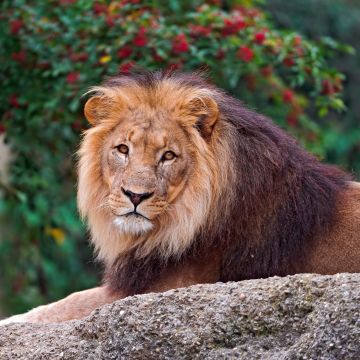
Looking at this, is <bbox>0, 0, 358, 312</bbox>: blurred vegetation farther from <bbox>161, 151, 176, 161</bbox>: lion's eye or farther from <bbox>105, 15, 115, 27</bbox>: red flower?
<bbox>161, 151, 176, 161</bbox>: lion's eye

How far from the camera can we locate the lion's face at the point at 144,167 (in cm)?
551

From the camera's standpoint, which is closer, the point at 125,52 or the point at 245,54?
the point at 125,52

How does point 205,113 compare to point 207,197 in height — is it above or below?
above

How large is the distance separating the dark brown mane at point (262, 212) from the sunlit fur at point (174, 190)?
0.06 meters

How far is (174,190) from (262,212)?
43 centimetres

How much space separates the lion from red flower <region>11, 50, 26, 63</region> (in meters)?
2.92

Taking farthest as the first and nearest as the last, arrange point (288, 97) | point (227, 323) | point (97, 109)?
point (288, 97) → point (97, 109) → point (227, 323)

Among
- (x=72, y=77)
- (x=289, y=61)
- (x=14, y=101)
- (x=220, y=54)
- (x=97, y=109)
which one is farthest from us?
(x=14, y=101)

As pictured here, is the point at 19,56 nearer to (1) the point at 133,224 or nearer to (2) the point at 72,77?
(2) the point at 72,77

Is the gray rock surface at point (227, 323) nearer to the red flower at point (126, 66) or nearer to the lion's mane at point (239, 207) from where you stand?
the lion's mane at point (239, 207)

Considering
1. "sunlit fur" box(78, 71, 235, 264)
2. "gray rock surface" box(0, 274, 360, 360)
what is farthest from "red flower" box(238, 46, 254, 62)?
"gray rock surface" box(0, 274, 360, 360)

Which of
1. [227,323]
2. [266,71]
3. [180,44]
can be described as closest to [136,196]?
[227,323]

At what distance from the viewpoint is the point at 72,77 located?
320 inches

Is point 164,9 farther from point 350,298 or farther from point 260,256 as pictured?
point 350,298
